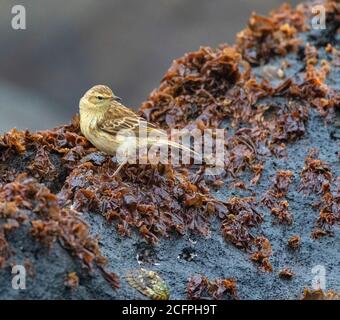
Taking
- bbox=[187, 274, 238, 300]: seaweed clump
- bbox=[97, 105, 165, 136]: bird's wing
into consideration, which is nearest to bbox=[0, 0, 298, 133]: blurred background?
bbox=[97, 105, 165, 136]: bird's wing

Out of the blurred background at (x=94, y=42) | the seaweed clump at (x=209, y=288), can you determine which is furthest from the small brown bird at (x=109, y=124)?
the blurred background at (x=94, y=42)

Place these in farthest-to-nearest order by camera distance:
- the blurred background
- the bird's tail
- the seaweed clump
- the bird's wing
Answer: the blurred background
the bird's tail
the bird's wing
the seaweed clump

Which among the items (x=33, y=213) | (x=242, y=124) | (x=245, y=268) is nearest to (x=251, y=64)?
(x=242, y=124)

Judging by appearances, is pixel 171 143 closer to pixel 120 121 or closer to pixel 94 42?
pixel 120 121

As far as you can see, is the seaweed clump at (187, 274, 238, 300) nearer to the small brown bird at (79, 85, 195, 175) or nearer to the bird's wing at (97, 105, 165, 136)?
the small brown bird at (79, 85, 195, 175)

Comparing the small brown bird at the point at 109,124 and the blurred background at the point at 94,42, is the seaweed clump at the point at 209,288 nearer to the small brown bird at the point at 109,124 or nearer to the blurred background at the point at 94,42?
the small brown bird at the point at 109,124

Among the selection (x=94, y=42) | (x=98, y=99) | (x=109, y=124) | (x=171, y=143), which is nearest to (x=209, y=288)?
(x=171, y=143)
